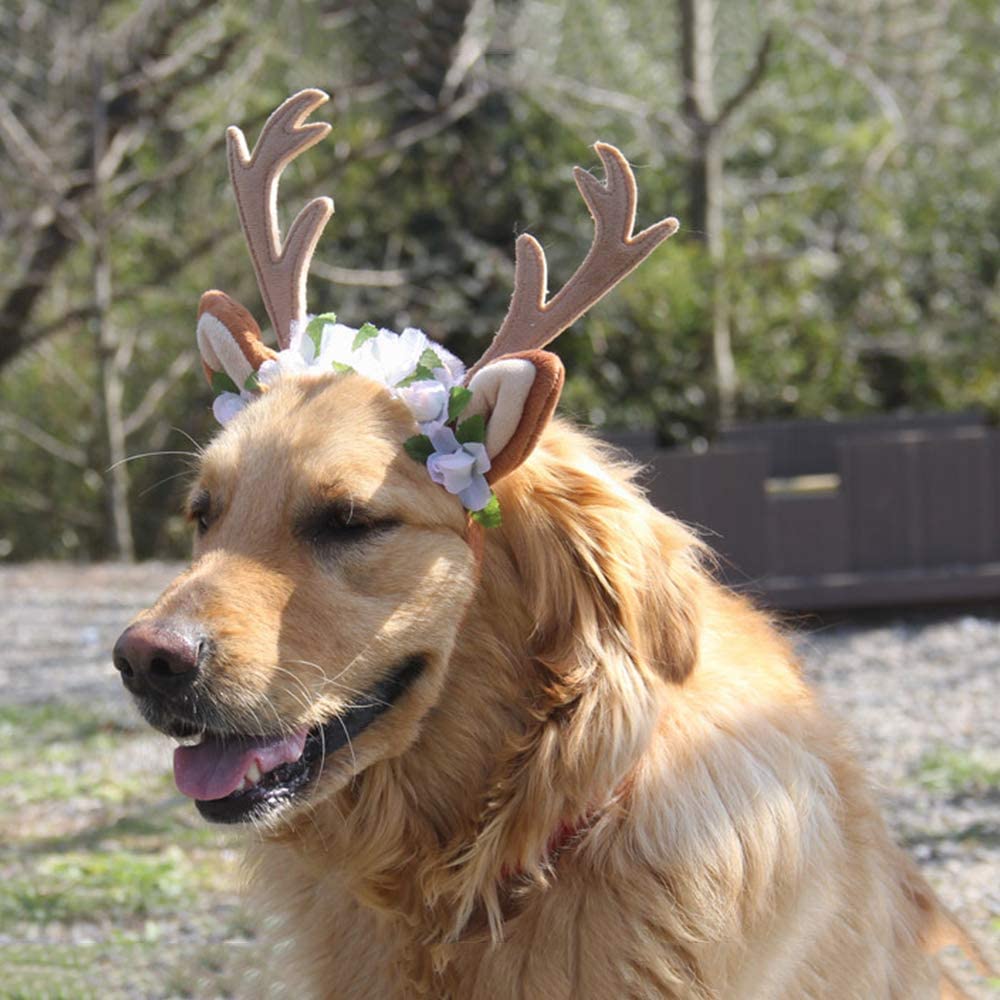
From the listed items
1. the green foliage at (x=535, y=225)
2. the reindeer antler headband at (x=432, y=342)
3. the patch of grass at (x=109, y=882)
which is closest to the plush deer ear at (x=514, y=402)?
the reindeer antler headband at (x=432, y=342)

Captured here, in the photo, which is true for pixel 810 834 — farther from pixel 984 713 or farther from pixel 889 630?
pixel 889 630

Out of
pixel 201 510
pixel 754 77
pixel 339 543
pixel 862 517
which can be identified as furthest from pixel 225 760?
pixel 754 77

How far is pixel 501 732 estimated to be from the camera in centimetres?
276

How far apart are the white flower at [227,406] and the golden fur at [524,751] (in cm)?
17

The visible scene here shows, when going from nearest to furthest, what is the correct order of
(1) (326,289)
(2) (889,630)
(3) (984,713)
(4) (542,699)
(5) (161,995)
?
1. (4) (542,699)
2. (5) (161,995)
3. (3) (984,713)
4. (2) (889,630)
5. (1) (326,289)

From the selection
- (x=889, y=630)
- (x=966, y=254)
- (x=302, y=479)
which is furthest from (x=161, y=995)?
(x=966, y=254)

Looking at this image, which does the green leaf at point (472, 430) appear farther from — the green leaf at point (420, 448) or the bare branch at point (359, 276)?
the bare branch at point (359, 276)

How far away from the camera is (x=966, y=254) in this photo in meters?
15.2

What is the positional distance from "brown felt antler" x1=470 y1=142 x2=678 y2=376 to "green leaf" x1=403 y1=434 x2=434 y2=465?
20cm

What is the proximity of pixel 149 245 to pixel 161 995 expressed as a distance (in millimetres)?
13489

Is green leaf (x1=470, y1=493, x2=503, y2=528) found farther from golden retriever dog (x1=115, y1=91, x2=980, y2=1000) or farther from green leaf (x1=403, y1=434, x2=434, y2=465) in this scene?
green leaf (x1=403, y1=434, x2=434, y2=465)

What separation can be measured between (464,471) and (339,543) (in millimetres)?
282

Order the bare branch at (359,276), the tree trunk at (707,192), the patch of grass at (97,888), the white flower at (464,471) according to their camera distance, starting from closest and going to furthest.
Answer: the white flower at (464,471) → the patch of grass at (97,888) → the tree trunk at (707,192) → the bare branch at (359,276)

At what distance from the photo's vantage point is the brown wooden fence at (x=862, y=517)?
31.4ft
